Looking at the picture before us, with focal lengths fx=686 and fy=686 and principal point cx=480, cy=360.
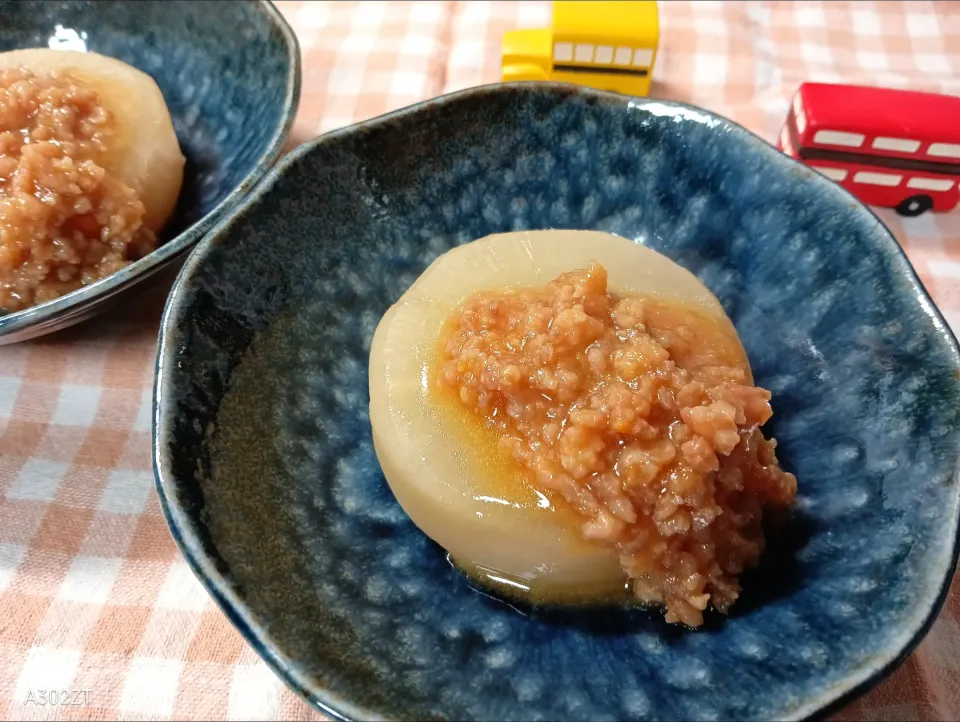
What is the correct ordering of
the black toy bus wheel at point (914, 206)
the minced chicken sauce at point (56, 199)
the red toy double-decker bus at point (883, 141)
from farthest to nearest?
the black toy bus wheel at point (914, 206) < the red toy double-decker bus at point (883, 141) < the minced chicken sauce at point (56, 199)

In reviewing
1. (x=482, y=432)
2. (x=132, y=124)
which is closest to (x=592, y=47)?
(x=132, y=124)

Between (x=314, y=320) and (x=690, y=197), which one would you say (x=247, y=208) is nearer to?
(x=314, y=320)

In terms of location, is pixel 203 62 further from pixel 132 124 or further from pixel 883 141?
pixel 883 141

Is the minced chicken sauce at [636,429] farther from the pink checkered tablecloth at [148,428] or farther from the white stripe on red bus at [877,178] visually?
the white stripe on red bus at [877,178]

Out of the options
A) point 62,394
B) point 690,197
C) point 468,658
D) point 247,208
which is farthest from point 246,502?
point 690,197

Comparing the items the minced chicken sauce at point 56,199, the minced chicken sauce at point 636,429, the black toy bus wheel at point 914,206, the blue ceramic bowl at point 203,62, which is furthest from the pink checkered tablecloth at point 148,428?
the minced chicken sauce at point 636,429
